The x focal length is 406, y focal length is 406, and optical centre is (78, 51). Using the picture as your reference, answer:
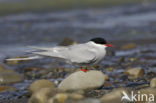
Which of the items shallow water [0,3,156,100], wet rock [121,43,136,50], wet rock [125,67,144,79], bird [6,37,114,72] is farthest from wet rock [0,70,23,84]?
wet rock [121,43,136,50]

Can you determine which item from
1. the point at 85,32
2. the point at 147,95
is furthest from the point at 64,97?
the point at 85,32

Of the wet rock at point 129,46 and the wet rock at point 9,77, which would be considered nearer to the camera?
the wet rock at point 9,77

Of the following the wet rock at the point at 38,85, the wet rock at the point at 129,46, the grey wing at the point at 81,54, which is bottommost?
the wet rock at the point at 38,85

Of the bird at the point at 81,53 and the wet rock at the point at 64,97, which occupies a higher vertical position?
the bird at the point at 81,53

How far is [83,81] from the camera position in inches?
220

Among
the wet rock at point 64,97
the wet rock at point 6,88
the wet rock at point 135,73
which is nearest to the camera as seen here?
the wet rock at point 64,97

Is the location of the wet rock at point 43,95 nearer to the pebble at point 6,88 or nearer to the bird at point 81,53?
the bird at point 81,53

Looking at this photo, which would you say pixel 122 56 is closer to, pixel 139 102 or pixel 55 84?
pixel 55 84

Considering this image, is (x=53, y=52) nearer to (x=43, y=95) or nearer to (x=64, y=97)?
(x=43, y=95)

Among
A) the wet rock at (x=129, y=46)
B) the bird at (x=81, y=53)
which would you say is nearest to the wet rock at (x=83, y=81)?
the bird at (x=81, y=53)

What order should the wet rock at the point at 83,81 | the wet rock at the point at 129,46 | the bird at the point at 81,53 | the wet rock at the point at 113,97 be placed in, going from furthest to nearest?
the wet rock at the point at 129,46 < the bird at the point at 81,53 < the wet rock at the point at 83,81 < the wet rock at the point at 113,97

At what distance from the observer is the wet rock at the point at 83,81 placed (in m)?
5.53

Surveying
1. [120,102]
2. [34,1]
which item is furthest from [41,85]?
[34,1]

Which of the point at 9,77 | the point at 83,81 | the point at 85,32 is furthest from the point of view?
the point at 85,32
